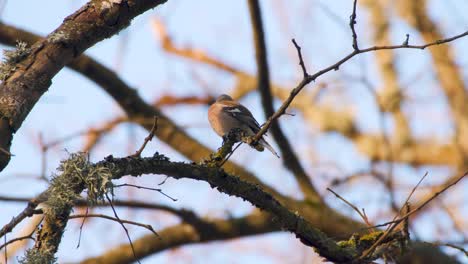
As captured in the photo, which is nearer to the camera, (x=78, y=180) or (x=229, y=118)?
(x=78, y=180)

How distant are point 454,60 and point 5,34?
6.47m

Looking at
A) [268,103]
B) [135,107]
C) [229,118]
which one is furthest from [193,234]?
[229,118]

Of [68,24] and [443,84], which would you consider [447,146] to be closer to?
[443,84]

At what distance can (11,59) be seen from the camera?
2594 mm

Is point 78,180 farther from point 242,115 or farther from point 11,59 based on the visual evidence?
point 242,115

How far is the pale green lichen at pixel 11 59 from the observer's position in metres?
2.55

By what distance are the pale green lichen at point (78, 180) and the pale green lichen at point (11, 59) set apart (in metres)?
0.42

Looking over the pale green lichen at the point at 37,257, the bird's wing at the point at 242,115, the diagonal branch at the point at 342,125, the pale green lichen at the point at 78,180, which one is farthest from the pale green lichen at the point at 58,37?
the diagonal branch at the point at 342,125

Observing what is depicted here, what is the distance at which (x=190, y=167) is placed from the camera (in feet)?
8.49

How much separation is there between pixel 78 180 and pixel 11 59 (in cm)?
57

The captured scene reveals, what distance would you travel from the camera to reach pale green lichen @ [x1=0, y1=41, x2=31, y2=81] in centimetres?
255

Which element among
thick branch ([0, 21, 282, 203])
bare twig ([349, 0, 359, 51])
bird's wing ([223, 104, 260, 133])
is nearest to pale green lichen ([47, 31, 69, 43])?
bare twig ([349, 0, 359, 51])

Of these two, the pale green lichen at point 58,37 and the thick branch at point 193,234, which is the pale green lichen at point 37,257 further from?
the thick branch at point 193,234

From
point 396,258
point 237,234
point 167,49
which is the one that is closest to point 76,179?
point 396,258
